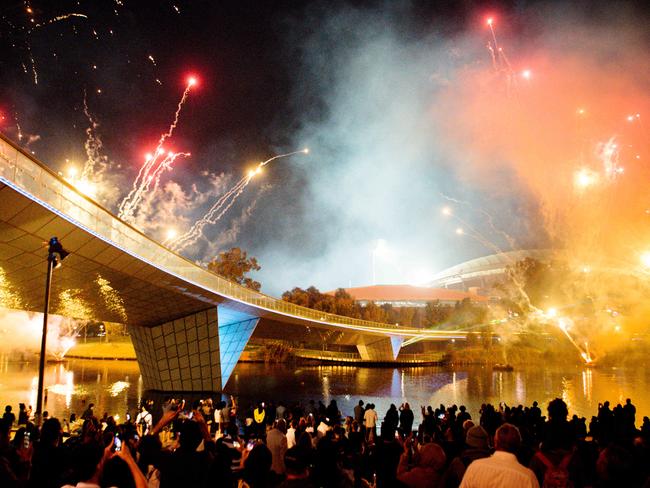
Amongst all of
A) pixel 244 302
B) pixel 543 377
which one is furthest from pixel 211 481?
pixel 543 377

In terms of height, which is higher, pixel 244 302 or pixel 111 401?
pixel 244 302

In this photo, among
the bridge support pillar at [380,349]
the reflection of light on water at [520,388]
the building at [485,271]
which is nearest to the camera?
the reflection of light on water at [520,388]

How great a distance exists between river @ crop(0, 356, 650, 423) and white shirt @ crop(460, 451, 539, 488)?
25.5 metres

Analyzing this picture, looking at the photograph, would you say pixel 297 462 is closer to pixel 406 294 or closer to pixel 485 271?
pixel 406 294

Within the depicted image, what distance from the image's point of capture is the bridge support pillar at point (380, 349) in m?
78.6

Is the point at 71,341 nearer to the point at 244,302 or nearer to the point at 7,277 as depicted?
the point at 244,302

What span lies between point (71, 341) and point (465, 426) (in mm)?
78694

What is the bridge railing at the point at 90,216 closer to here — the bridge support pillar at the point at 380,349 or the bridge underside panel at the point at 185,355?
the bridge underside panel at the point at 185,355

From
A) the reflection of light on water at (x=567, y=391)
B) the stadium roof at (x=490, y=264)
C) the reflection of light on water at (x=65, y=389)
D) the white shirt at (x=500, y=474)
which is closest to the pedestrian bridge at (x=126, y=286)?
the reflection of light on water at (x=65, y=389)

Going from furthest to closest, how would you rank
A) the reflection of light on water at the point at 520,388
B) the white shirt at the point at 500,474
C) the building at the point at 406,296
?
1. the building at the point at 406,296
2. the reflection of light on water at the point at 520,388
3. the white shirt at the point at 500,474

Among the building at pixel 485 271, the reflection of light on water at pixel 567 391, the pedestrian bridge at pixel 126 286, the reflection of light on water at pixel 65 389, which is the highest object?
the building at pixel 485 271

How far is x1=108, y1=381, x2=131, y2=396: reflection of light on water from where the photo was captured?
3669cm

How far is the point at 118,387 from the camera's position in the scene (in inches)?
1581

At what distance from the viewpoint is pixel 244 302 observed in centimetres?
3388
